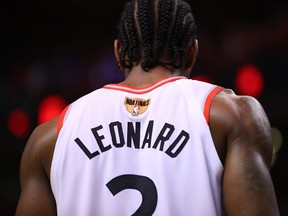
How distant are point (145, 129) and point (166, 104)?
12cm

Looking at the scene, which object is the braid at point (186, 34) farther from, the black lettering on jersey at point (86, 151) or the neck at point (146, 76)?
the black lettering on jersey at point (86, 151)

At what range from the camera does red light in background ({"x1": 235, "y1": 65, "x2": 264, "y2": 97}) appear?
10102mm

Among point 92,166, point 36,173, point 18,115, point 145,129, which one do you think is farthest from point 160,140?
point 18,115

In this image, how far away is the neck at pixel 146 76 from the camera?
93.8 inches

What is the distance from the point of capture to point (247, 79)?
1009 centimetres

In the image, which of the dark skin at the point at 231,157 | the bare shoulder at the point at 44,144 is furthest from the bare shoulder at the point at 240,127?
the bare shoulder at the point at 44,144

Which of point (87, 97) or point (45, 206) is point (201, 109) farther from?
point (45, 206)

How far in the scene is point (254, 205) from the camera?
2088 mm

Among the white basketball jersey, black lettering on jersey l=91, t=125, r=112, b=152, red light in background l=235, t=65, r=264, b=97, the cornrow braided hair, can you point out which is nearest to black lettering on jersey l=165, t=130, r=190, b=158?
the white basketball jersey

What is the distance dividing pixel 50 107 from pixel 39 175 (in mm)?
7924

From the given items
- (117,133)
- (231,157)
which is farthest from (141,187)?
(231,157)

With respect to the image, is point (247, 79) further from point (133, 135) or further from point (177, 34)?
point (133, 135)

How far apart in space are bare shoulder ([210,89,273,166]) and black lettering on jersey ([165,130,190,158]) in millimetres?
96

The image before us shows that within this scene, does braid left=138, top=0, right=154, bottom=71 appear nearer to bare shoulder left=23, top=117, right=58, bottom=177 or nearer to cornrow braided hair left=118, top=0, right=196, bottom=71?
cornrow braided hair left=118, top=0, right=196, bottom=71
